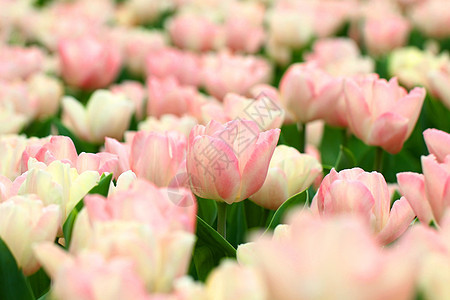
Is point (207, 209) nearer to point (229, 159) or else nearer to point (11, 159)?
point (229, 159)

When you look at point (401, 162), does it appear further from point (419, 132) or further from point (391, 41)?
point (391, 41)

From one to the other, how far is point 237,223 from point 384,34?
1.87 meters

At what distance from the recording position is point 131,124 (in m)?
1.86

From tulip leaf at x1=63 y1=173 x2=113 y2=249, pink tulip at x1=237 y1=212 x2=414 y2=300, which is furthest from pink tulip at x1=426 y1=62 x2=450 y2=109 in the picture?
pink tulip at x1=237 y1=212 x2=414 y2=300

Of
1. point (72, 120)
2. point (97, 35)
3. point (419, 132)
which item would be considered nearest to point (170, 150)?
point (72, 120)

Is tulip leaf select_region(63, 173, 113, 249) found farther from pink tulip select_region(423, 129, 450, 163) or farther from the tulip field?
pink tulip select_region(423, 129, 450, 163)

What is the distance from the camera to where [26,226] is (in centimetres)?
85

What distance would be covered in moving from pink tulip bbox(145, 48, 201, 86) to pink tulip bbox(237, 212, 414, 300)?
175cm

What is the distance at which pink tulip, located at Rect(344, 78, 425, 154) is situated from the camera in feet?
4.39

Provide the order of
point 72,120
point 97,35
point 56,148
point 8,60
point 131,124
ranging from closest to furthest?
point 56,148, point 72,120, point 131,124, point 8,60, point 97,35

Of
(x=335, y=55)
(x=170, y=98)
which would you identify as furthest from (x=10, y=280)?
(x=335, y=55)

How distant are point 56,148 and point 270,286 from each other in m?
0.64

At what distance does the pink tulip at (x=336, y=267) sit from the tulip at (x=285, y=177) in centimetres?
57

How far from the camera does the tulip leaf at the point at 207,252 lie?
38.5 inches
